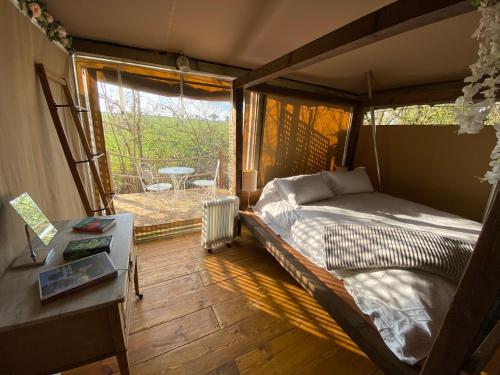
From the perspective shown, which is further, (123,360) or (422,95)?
(422,95)

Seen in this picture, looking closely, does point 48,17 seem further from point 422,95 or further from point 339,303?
point 422,95

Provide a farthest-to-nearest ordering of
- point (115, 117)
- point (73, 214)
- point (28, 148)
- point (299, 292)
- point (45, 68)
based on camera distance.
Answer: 1. point (115, 117)
2. point (299, 292)
3. point (73, 214)
4. point (45, 68)
5. point (28, 148)

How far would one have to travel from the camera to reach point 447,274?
1.16 meters

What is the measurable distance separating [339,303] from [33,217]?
171 centimetres

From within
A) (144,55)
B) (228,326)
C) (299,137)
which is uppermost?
(144,55)

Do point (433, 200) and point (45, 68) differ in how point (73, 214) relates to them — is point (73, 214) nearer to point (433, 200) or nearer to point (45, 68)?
point (45, 68)

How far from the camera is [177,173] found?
3.35 meters

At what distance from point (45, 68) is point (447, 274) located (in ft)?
8.90

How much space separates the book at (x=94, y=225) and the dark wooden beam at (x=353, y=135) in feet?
11.9

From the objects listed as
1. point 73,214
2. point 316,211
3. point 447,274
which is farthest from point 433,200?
point 73,214

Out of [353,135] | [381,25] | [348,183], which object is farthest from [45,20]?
[353,135]

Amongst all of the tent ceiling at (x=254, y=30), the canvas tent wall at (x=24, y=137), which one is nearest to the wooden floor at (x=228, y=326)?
the canvas tent wall at (x=24, y=137)

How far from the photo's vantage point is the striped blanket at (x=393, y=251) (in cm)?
118

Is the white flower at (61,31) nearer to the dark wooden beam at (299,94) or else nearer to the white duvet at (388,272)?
the dark wooden beam at (299,94)
